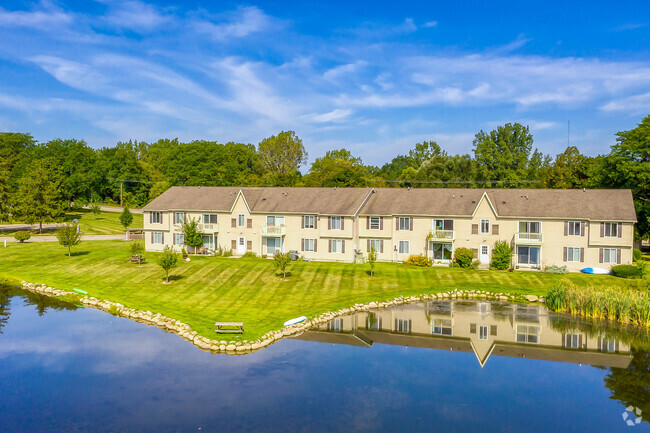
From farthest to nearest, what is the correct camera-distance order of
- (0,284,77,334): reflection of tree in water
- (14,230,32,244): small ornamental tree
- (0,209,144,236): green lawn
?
(0,209,144,236): green lawn < (14,230,32,244): small ornamental tree < (0,284,77,334): reflection of tree in water

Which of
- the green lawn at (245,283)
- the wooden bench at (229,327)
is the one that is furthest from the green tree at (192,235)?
the wooden bench at (229,327)

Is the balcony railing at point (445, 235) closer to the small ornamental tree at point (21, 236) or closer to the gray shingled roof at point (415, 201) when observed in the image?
the gray shingled roof at point (415, 201)

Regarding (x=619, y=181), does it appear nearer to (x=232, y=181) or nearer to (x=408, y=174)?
(x=408, y=174)

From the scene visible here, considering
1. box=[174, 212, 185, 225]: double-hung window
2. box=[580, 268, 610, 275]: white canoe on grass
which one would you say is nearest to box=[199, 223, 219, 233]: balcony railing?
box=[174, 212, 185, 225]: double-hung window

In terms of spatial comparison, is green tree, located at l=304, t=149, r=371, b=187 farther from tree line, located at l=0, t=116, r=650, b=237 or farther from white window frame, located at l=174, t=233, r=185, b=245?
white window frame, located at l=174, t=233, r=185, b=245

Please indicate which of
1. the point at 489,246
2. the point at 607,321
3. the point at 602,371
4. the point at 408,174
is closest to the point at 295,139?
the point at 408,174

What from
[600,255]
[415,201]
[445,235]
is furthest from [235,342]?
[600,255]
